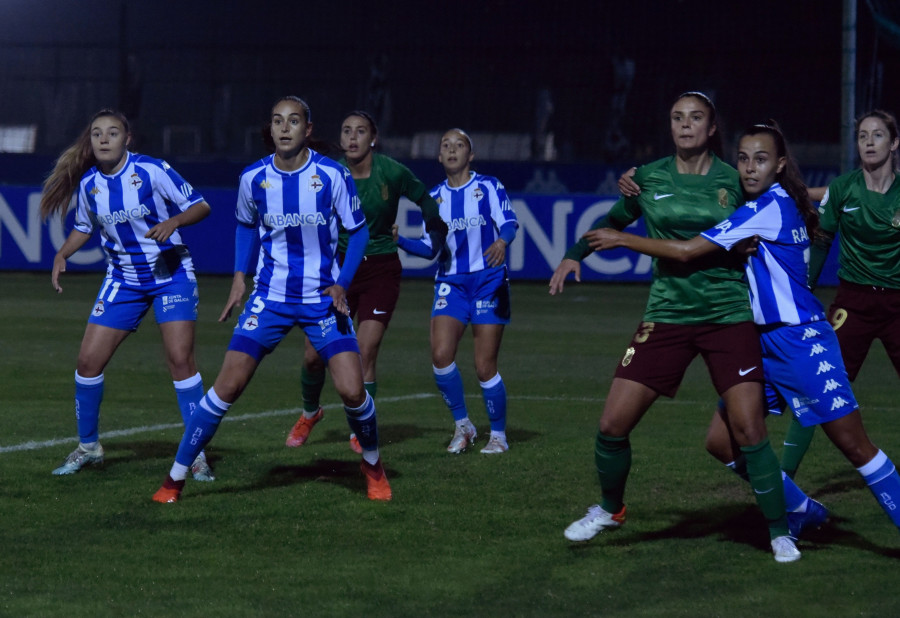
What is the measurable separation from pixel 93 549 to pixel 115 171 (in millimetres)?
2401

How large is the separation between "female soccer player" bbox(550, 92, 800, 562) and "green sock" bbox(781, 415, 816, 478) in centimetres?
112

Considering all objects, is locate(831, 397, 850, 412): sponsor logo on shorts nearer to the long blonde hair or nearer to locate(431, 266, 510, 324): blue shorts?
locate(431, 266, 510, 324): blue shorts

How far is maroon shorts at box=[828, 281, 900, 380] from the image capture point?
6.67 metres

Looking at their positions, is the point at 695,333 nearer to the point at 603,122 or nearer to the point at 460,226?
the point at 460,226

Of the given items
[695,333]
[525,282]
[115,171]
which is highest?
[115,171]

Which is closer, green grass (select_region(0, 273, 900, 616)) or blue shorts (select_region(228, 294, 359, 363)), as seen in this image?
green grass (select_region(0, 273, 900, 616))

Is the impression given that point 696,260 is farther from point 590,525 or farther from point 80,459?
point 80,459

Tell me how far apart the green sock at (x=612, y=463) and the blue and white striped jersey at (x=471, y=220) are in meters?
2.84

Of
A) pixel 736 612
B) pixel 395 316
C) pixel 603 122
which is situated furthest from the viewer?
pixel 603 122

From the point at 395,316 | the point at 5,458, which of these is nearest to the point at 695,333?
the point at 5,458

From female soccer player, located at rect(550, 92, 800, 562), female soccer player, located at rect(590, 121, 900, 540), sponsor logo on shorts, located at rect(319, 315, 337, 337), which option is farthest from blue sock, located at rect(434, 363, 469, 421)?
female soccer player, located at rect(590, 121, 900, 540)

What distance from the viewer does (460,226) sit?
8344mm

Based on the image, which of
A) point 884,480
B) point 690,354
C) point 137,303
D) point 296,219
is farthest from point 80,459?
point 884,480

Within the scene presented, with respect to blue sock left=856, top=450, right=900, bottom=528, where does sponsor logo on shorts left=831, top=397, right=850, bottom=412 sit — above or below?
above
